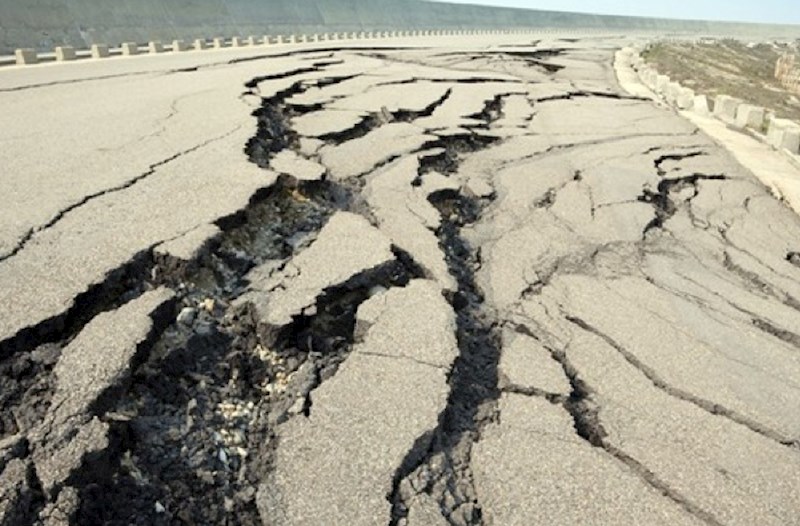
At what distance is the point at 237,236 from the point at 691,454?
2166mm

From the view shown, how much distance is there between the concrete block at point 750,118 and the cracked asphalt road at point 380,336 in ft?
10.7

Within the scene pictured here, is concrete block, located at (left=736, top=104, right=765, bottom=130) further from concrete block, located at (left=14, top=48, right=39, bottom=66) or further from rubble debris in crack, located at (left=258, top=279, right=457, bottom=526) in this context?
concrete block, located at (left=14, top=48, right=39, bottom=66)

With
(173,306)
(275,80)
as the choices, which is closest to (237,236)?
(173,306)

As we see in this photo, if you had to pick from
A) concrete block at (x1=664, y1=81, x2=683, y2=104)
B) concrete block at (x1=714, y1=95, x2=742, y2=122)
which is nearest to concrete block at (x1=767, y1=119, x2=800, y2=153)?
concrete block at (x1=714, y1=95, x2=742, y2=122)

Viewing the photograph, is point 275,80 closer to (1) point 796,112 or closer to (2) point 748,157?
(2) point 748,157

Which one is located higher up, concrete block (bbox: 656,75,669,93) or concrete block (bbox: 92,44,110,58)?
concrete block (bbox: 92,44,110,58)

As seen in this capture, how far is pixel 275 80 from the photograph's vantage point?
25.0 feet

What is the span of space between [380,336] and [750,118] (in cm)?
711

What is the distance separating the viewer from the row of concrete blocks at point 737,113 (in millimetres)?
6584

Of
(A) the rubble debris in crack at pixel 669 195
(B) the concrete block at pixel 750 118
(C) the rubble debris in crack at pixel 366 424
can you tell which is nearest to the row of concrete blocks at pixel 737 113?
(B) the concrete block at pixel 750 118

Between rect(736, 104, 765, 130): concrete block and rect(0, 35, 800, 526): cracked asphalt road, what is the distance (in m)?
3.27

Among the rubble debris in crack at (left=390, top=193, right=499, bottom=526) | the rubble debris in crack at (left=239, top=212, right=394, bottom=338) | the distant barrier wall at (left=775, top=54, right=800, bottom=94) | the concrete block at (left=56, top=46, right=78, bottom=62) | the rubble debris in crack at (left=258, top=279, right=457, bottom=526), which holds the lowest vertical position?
the distant barrier wall at (left=775, top=54, right=800, bottom=94)

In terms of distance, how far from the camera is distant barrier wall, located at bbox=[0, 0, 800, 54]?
13.5m

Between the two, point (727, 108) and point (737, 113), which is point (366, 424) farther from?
point (727, 108)
